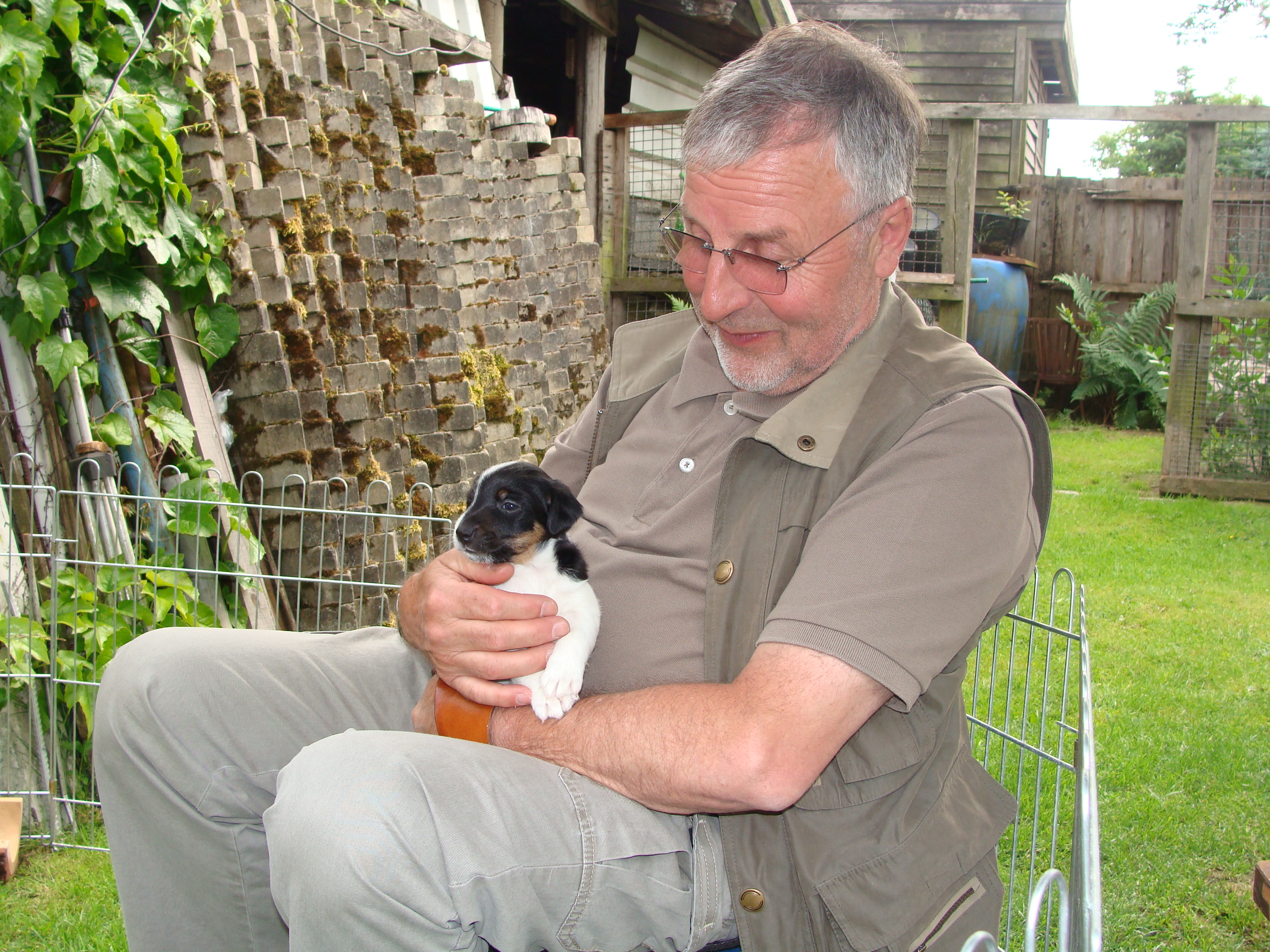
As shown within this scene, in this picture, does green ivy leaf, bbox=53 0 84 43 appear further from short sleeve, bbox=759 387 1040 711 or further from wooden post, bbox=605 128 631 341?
wooden post, bbox=605 128 631 341

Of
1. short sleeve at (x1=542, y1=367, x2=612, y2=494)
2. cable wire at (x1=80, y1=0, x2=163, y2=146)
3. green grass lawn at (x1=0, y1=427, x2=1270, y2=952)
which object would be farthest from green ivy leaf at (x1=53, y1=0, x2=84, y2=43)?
green grass lawn at (x1=0, y1=427, x2=1270, y2=952)

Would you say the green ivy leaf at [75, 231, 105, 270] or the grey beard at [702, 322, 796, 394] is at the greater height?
the green ivy leaf at [75, 231, 105, 270]

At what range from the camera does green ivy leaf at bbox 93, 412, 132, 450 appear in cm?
351

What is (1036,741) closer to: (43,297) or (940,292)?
(43,297)

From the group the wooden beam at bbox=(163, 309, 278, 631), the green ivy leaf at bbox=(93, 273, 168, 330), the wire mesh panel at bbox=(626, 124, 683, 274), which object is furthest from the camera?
the wire mesh panel at bbox=(626, 124, 683, 274)

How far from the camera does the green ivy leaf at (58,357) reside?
Result: 10.8ft

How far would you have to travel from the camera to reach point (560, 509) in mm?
2213

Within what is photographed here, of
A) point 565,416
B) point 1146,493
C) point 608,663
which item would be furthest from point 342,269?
point 1146,493

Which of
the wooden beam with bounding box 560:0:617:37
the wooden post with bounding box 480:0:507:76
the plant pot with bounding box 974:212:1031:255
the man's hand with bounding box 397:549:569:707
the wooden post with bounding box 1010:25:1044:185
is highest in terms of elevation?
the wooden post with bounding box 1010:25:1044:185

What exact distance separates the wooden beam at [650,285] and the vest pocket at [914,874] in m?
7.05

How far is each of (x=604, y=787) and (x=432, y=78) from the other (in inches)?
208

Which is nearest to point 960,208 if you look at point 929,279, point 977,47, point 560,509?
point 929,279

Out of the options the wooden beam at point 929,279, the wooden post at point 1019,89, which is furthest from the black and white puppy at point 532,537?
the wooden post at point 1019,89

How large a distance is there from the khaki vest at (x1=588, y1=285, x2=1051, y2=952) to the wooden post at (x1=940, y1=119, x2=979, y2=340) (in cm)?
509
